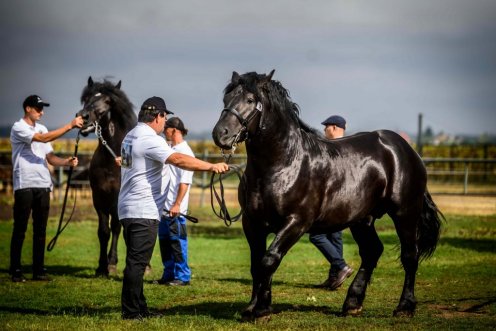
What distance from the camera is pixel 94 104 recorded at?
34.2 feet

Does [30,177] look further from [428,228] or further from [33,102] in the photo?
[428,228]

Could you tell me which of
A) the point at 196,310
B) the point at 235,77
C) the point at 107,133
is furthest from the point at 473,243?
the point at 235,77

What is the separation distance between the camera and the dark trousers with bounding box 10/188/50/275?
10094 millimetres

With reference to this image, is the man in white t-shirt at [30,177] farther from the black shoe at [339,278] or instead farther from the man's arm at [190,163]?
the black shoe at [339,278]

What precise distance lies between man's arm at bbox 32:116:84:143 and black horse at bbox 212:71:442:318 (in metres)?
2.62

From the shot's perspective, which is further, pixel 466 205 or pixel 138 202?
pixel 466 205

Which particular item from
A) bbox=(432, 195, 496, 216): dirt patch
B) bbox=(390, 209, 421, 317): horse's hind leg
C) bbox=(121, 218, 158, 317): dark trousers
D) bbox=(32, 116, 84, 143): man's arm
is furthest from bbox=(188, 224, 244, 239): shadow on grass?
bbox=(121, 218, 158, 317): dark trousers

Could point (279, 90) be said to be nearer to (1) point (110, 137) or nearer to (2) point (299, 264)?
(1) point (110, 137)

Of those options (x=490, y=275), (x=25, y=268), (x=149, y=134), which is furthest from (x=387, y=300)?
(x=25, y=268)

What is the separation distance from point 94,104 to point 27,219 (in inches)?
76.2

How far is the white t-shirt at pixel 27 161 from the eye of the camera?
10.0 meters

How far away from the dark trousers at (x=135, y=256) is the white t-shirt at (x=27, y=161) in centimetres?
360

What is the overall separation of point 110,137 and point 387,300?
4.74m

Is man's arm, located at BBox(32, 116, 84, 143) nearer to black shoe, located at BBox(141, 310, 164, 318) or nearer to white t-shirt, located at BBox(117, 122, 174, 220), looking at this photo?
white t-shirt, located at BBox(117, 122, 174, 220)
